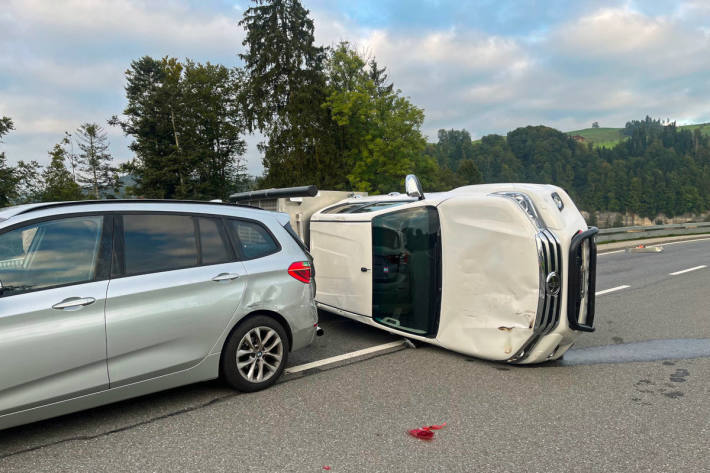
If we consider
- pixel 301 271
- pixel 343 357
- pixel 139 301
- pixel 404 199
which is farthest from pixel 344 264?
pixel 139 301

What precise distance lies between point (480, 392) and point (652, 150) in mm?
179786

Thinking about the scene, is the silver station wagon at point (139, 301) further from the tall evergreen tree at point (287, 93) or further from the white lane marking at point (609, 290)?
the tall evergreen tree at point (287, 93)

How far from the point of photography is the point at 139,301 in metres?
3.56

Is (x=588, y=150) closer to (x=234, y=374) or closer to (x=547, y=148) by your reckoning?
(x=547, y=148)

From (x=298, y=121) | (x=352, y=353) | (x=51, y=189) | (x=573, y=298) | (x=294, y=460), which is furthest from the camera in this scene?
(x=51, y=189)

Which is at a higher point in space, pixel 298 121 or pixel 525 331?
pixel 298 121

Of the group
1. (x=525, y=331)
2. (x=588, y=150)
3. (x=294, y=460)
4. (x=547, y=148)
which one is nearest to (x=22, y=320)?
(x=294, y=460)

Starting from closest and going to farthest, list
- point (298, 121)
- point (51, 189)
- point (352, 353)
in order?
point (352, 353)
point (298, 121)
point (51, 189)

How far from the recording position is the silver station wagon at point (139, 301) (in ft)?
10.4

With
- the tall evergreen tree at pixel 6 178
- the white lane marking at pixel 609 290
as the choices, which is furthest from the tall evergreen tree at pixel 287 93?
the white lane marking at pixel 609 290

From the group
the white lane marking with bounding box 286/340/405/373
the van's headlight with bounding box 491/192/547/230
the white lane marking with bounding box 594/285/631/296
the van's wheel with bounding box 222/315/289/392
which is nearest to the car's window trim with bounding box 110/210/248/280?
the van's wheel with bounding box 222/315/289/392

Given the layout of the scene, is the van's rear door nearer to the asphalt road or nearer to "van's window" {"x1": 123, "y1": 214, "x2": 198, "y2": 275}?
the asphalt road

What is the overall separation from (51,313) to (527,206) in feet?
12.9

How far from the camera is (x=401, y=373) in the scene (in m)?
4.69
